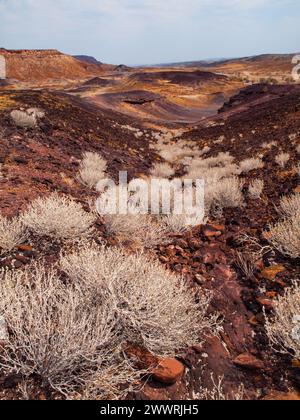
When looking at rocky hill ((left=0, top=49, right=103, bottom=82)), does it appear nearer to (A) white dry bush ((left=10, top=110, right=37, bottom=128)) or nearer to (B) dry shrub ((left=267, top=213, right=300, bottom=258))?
(A) white dry bush ((left=10, top=110, right=37, bottom=128))

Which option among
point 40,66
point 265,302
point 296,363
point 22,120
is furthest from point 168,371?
point 40,66

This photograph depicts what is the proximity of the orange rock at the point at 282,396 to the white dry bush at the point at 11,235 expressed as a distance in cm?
276

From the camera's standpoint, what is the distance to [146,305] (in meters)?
2.66

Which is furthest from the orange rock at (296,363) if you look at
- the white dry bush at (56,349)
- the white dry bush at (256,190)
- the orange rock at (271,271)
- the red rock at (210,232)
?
the white dry bush at (256,190)

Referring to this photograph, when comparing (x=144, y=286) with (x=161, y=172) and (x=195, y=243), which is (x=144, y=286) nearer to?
(x=195, y=243)

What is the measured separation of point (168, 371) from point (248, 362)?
0.65m

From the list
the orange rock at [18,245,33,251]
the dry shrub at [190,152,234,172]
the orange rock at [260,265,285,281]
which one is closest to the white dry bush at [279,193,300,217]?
the orange rock at [260,265,285,281]

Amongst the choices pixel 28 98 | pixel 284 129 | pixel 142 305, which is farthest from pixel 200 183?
pixel 28 98

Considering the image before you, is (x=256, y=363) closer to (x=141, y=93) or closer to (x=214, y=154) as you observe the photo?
(x=214, y=154)

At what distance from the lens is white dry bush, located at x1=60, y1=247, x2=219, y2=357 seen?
102 inches

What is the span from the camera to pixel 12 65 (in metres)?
59.8

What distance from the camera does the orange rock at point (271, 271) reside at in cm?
364

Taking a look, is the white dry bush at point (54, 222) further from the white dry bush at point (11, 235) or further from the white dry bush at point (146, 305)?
the white dry bush at point (146, 305)

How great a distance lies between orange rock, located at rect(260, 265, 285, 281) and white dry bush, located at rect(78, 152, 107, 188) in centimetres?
392
